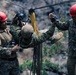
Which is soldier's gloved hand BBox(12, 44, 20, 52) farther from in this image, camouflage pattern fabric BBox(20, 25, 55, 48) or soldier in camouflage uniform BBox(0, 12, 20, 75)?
camouflage pattern fabric BBox(20, 25, 55, 48)

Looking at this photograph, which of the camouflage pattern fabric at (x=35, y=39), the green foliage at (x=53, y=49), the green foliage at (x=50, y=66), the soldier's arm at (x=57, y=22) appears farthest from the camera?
the green foliage at (x=53, y=49)

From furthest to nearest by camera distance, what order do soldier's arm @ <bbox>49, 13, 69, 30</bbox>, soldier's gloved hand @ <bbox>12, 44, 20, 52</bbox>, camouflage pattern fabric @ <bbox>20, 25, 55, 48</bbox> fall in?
soldier's arm @ <bbox>49, 13, 69, 30</bbox> → camouflage pattern fabric @ <bbox>20, 25, 55, 48</bbox> → soldier's gloved hand @ <bbox>12, 44, 20, 52</bbox>

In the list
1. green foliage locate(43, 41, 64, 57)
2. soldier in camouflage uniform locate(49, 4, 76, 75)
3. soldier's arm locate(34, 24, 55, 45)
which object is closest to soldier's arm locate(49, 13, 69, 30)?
soldier in camouflage uniform locate(49, 4, 76, 75)

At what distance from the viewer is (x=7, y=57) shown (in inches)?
155

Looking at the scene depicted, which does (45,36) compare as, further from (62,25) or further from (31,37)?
(62,25)

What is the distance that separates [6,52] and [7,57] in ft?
0.44

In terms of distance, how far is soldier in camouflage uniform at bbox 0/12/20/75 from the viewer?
12.6 ft

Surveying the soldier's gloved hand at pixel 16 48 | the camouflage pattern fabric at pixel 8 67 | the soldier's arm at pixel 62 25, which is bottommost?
the camouflage pattern fabric at pixel 8 67

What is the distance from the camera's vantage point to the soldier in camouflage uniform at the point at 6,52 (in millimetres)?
3840

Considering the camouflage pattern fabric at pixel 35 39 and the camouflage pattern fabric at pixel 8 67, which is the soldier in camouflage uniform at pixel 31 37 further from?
the camouflage pattern fabric at pixel 8 67

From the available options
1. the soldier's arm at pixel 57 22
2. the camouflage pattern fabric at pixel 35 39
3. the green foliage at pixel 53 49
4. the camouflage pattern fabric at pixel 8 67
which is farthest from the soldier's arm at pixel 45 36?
the green foliage at pixel 53 49

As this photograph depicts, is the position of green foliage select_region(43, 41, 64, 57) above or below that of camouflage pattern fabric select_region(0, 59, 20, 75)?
below

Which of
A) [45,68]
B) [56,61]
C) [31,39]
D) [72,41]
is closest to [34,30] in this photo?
[31,39]

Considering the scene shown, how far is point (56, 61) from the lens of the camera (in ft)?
32.5
